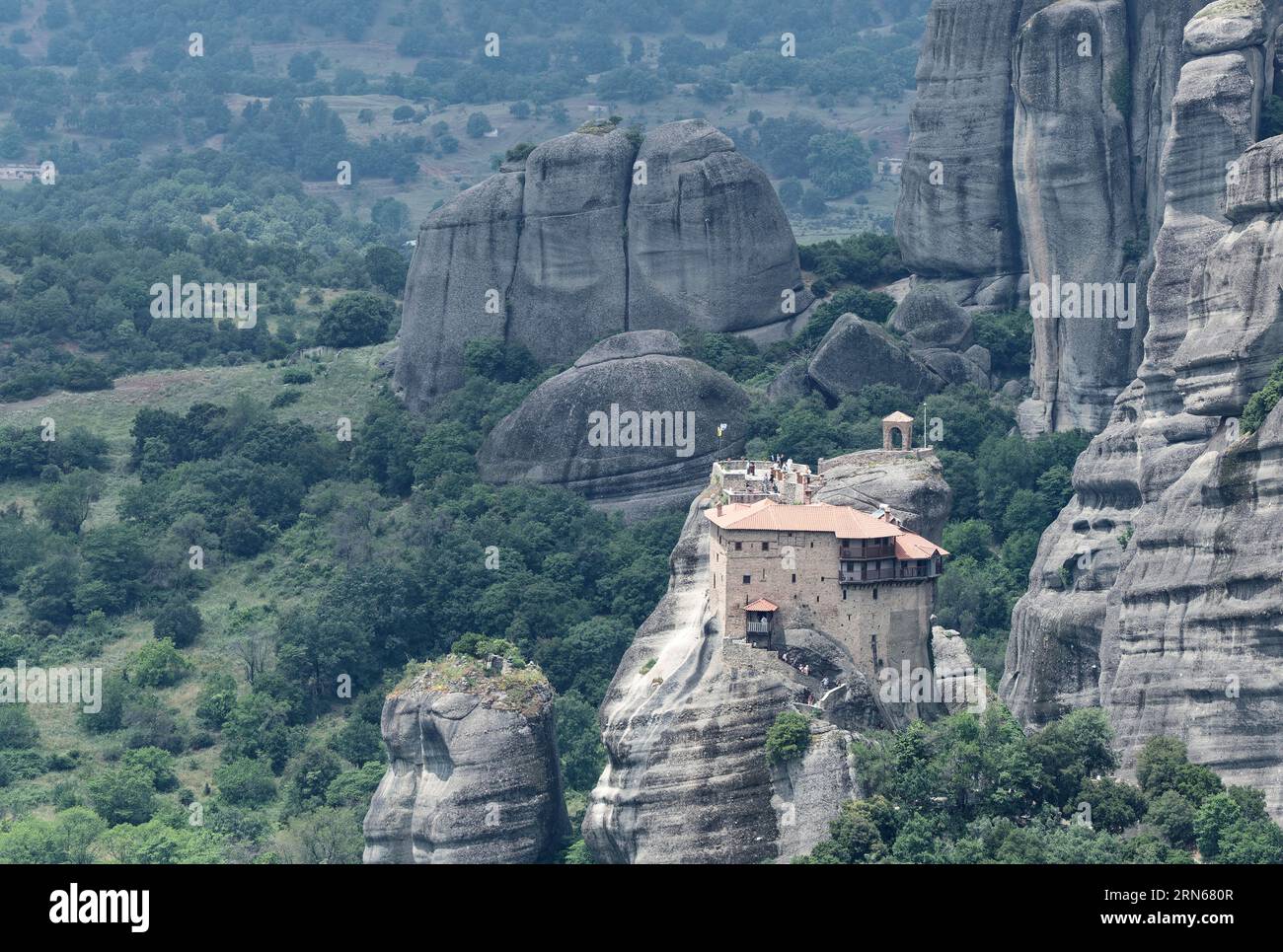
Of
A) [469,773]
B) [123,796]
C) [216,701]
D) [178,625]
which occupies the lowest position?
[123,796]

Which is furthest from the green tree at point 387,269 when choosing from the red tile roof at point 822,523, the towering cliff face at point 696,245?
the red tile roof at point 822,523

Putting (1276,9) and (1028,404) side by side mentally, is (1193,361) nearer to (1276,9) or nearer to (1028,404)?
(1276,9)

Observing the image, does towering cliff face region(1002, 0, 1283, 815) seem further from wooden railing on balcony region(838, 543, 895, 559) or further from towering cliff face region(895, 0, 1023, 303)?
towering cliff face region(895, 0, 1023, 303)

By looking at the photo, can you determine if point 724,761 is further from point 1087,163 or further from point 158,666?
point 1087,163

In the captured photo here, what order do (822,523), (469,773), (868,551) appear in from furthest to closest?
1. (469,773)
2. (868,551)
3. (822,523)

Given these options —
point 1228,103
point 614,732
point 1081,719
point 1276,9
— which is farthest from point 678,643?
point 1276,9

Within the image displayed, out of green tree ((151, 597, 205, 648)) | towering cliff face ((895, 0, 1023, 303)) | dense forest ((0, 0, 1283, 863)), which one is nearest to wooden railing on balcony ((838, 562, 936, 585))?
dense forest ((0, 0, 1283, 863))

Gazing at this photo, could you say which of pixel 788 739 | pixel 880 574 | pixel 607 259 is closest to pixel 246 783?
pixel 880 574
